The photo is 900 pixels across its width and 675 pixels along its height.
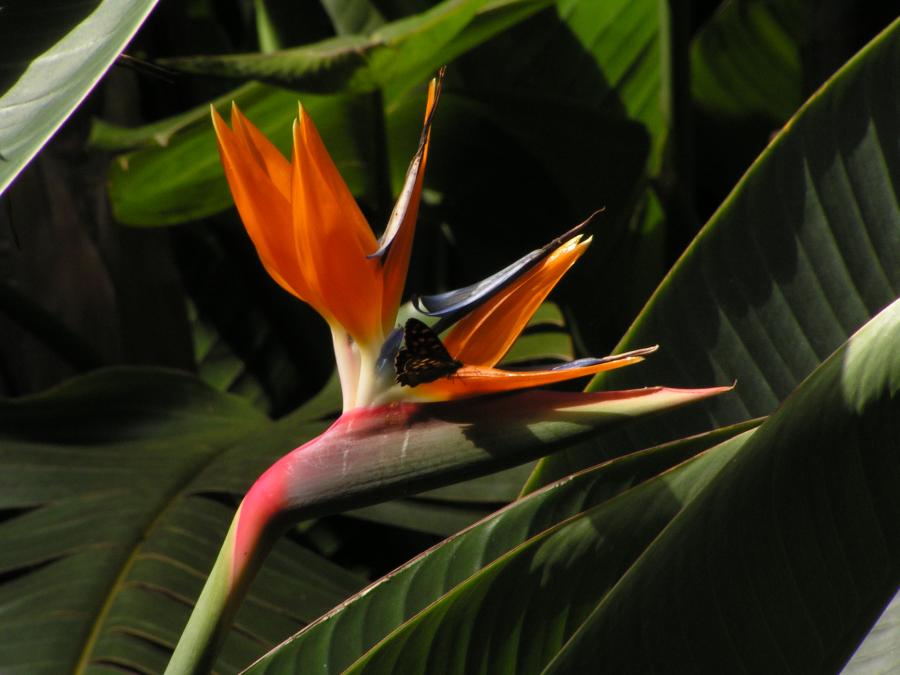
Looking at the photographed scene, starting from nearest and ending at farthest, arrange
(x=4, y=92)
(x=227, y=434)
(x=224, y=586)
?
(x=224, y=586), (x=4, y=92), (x=227, y=434)

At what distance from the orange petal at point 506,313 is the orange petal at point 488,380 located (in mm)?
48

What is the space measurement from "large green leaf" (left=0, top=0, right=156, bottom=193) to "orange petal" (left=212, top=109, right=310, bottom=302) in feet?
0.24

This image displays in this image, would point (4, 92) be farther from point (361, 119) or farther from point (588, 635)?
point (361, 119)

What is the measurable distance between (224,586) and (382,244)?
15cm

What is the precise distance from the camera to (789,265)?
58cm

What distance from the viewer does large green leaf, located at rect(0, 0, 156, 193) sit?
1.37 feet

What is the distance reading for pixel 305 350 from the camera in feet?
4.62

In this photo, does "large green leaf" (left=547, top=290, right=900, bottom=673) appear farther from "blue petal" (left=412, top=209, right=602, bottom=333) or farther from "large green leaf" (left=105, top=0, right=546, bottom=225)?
"large green leaf" (left=105, top=0, right=546, bottom=225)

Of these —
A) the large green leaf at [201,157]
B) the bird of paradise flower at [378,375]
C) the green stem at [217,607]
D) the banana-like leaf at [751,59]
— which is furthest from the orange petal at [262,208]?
the banana-like leaf at [751,59]

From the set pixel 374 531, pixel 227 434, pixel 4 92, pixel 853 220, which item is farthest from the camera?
pixel 374 531

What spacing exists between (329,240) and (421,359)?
0.06m

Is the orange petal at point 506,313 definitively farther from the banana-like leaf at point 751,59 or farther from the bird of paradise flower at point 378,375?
the banana-like leaf at point 751,59

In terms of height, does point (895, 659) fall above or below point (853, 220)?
below

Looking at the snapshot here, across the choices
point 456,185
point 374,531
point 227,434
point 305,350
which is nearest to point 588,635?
point 227,434
